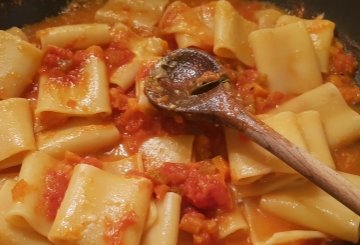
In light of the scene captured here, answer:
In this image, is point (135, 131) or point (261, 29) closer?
point (135, 131)

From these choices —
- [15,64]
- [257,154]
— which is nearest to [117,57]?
[15,64]

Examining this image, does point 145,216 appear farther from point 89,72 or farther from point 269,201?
point 89,72

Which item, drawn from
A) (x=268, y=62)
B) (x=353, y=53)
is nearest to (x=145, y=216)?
(x=268, y=62)

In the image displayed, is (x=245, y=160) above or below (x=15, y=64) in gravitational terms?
below

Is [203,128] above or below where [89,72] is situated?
below

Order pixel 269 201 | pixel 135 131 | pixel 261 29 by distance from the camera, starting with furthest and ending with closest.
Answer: pixel 261 29 < pixel 135 131 < pixel 269 201

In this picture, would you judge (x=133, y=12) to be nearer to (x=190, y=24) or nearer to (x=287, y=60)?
(x=190, y=24)
